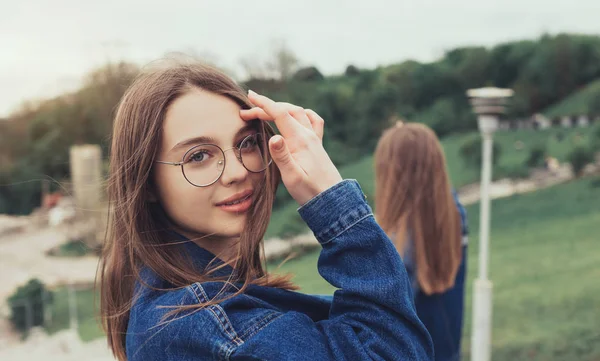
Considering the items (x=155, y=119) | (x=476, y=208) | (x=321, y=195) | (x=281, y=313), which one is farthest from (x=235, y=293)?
(x=476, y=208)

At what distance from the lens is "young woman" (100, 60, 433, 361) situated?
31.4 inches

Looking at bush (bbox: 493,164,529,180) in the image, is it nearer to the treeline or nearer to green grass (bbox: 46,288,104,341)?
the treeline

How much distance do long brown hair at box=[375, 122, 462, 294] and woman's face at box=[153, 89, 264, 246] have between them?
122 cm

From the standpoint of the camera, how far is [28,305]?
37.8 feet

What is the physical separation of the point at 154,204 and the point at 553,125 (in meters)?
12.6

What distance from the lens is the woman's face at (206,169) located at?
0.88m

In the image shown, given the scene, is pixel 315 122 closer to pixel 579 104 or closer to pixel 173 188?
pixel 173 188

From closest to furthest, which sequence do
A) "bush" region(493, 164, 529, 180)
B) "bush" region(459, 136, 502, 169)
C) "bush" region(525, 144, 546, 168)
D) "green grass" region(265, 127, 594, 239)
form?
"green grass" region(265, 127, 594, 239), "bush" region(525, 144, 546, 168), "bush" region(493, 164, 529, 180), "bush" region(459, 136, 502, 169)

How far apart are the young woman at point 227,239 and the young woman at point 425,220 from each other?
1.15m

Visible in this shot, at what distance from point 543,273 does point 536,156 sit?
357 cm

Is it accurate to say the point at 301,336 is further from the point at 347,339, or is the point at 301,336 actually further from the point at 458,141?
the point at 458,141

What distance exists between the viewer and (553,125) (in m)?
12.2

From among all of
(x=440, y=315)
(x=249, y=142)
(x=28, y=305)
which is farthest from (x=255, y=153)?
(x=28, y=305)

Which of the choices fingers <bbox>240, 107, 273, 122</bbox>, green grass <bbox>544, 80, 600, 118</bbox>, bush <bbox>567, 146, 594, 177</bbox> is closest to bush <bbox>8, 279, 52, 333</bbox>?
bush <bbox>567, 146, 594, 177</bbox>
